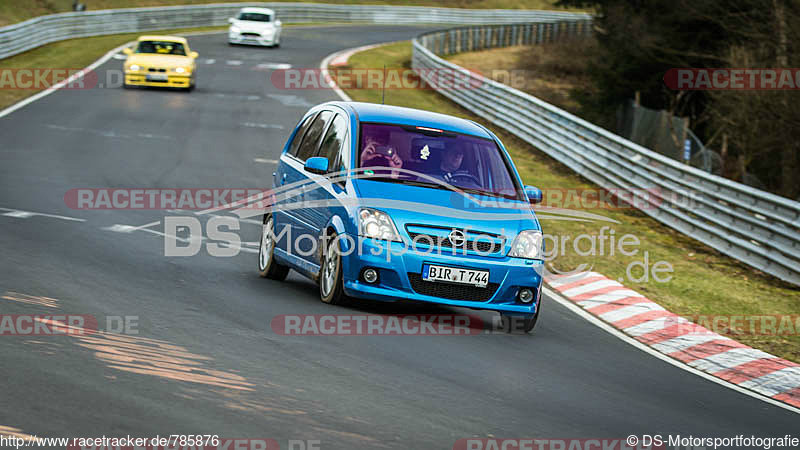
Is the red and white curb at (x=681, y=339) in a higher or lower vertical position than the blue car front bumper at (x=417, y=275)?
lower

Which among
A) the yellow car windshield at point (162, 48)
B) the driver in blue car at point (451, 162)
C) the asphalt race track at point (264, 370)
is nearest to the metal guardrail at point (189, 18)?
the yellow car windshield at point (162, 48)

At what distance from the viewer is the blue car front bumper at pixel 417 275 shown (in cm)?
925

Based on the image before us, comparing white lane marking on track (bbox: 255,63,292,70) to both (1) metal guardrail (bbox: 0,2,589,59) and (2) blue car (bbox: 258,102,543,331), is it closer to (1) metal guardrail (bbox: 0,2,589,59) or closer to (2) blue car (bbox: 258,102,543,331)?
(1) metal guardrail (bbox: 0,2,589,59)

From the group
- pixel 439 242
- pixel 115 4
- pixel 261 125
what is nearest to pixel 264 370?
pixel 439 242

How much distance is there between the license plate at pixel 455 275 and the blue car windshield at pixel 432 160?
1.00 m

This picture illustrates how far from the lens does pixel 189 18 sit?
2154 inches

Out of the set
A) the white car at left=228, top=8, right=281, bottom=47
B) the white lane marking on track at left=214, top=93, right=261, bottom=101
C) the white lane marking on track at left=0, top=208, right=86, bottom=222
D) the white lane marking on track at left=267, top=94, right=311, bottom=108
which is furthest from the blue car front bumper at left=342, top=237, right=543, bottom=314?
the white car at left=228, top=8, right=281, bottom=47

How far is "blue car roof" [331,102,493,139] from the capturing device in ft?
34.7

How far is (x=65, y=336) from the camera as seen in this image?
7316 millimetres

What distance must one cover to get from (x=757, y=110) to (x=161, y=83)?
1604 cm

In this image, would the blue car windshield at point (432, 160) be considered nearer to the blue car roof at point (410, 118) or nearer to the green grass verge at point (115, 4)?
the blue car roof at point (410, 118)

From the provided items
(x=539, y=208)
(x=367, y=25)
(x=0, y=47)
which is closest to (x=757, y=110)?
(x=539, y=208)

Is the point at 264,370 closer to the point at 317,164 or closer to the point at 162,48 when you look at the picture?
the point at 317,164

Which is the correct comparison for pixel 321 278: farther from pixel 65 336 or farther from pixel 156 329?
pixel 65 336
